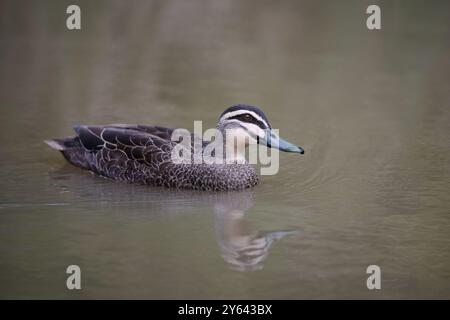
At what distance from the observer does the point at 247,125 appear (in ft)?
37.6

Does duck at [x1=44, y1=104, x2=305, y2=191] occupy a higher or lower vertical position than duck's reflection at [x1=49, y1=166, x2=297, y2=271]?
higher

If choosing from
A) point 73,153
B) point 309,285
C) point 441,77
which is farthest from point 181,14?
point 309,285

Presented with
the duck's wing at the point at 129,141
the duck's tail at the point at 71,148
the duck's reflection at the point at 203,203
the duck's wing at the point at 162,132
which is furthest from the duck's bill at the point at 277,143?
the duck's tail at the point at 71,148

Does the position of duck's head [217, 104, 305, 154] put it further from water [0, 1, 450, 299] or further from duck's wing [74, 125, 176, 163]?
duck's wing [74, 125, 176, 163]

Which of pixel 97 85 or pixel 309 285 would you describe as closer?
pixel 309 285

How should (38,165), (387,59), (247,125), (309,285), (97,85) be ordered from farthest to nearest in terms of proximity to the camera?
(387,59)
(97,85)
(38,165)
(247,125)
(309,285)

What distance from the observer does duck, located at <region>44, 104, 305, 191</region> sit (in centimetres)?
1148

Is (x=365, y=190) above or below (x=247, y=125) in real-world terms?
below

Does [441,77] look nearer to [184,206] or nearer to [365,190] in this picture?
[365,190]

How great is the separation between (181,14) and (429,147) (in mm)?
9487

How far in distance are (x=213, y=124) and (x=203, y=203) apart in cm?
340

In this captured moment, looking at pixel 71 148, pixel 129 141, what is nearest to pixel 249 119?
pixel 129 141

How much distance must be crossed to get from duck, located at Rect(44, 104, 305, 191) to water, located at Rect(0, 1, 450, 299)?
7.8 inches

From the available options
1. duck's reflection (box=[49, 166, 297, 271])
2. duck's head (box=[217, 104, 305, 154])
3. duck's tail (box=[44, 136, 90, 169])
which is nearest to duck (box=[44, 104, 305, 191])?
duck's head (box=[217, 104, 305, 154])
